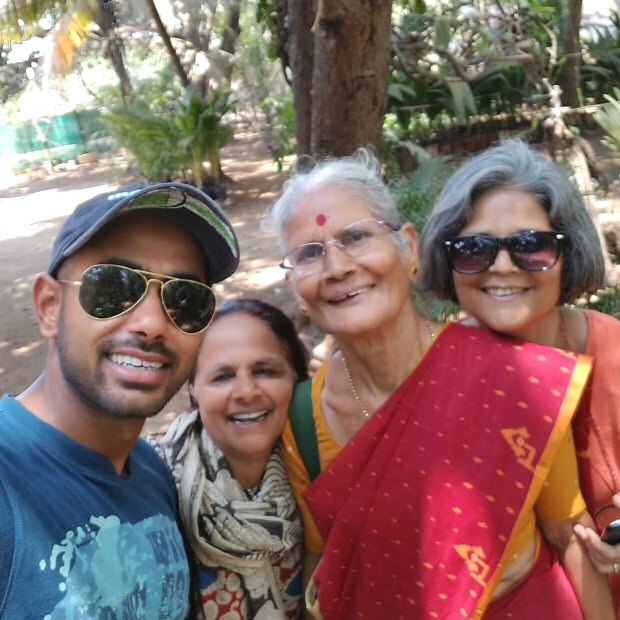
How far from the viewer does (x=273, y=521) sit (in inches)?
63.6

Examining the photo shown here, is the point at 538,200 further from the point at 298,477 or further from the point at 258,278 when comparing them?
the point at 258,278

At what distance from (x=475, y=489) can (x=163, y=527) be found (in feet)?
2.39

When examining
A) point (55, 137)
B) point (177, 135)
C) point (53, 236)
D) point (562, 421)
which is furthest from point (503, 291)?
point (55, 137)

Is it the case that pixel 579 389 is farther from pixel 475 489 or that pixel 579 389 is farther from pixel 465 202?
pixel 465 202

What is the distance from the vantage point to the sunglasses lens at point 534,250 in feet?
5.12

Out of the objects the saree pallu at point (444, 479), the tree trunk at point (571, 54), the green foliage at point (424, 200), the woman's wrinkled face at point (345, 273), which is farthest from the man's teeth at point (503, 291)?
the tree trunk at point (571, 54)

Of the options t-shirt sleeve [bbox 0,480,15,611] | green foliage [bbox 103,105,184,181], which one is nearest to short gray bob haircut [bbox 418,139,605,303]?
t-shirt sleeve [bbox 0,480,15,611]

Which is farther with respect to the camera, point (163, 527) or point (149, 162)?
point (149, 162)

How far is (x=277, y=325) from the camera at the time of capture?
1.78 metres

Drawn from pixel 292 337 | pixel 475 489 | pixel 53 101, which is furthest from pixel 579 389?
pixel 53 101

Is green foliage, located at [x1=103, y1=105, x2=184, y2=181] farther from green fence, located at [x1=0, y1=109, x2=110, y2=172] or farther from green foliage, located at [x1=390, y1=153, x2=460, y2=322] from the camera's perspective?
green fence, located at [x1=0, y1=109, x2=110, y2=172]

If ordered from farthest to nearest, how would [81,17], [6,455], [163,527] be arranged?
[81,17]
[163,527]
[6,455]

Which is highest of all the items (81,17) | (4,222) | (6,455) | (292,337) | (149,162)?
(81,17)

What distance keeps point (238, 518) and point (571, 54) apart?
7.17m
